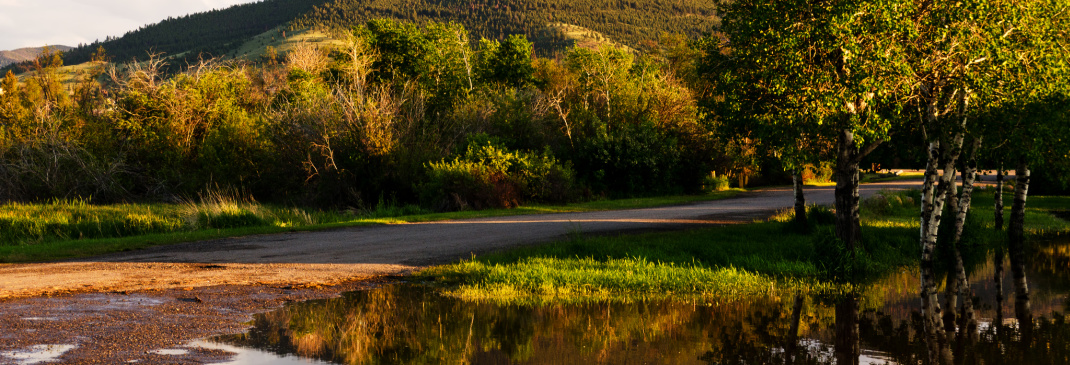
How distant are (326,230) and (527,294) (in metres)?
12.3

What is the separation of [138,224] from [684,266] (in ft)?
61.0

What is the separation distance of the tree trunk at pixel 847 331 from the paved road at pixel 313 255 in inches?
335

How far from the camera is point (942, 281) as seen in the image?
15680 millimetres

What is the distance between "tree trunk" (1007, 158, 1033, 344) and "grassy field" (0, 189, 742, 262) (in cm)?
1683

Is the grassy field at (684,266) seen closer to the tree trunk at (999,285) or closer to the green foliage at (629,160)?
the tree trunk at (999,285)

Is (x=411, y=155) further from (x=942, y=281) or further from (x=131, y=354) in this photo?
(x=131, y=354)

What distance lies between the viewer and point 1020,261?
18.8 metres

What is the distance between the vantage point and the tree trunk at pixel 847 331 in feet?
31.3

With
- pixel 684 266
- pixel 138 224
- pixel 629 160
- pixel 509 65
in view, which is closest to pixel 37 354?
pixel 684 266

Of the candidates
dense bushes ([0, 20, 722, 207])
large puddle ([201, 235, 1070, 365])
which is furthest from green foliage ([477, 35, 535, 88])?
large puddle ([201, 235, 1070, 365])

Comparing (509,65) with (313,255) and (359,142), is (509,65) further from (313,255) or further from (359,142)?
(313,255)

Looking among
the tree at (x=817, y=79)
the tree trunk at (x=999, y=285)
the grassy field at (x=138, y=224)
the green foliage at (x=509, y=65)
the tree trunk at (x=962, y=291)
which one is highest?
the green foliage at (x=509, y=65)

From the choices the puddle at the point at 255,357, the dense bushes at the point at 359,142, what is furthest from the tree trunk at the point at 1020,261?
the dense bushes at the point at 359,142

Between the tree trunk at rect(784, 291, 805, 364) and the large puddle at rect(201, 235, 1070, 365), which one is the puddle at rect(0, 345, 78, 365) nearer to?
the large puddle at rect(201, 235, 1070, 365)
